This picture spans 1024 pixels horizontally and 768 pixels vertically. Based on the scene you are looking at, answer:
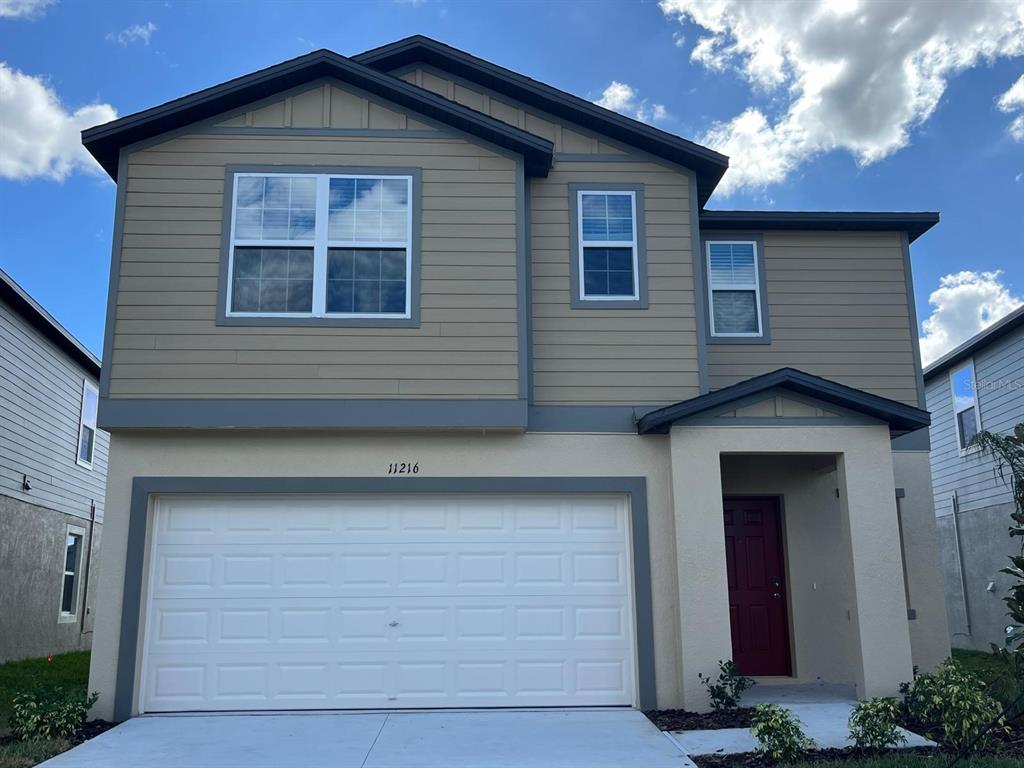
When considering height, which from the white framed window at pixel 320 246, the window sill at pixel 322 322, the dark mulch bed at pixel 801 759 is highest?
the white framed window at pixel 320 246

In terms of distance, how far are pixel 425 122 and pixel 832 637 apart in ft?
24.8

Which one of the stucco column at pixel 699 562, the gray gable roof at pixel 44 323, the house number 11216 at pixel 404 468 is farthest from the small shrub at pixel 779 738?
the gray gable roof at pixel 44 323

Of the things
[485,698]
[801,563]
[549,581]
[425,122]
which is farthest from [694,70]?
[485,698]

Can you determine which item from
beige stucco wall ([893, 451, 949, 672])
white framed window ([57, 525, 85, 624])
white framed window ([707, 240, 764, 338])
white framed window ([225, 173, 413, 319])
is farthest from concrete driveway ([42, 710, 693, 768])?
white framed window ([57, 525, 85, 624])

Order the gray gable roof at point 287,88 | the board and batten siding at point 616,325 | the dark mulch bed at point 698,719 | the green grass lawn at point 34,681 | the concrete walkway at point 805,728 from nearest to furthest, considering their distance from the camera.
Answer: the green grass lawn at point 34,681 < the concrete walkway at point 805,728 < the dark mulch bed at point 698,719 < the gray gable roof at point 287,88 < the board and batten siding at point 616,325

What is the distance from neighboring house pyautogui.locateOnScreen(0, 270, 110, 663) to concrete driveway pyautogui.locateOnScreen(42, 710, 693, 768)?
671 cm

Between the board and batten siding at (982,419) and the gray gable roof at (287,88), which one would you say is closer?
the gray gable roof at (287,88)

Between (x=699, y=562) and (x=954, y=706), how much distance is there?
2.67 meters

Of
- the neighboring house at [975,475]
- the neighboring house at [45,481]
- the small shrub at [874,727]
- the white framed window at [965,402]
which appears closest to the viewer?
the small shrub at [874,727]

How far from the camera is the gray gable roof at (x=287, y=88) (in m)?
10.3

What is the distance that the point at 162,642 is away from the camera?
9898mm

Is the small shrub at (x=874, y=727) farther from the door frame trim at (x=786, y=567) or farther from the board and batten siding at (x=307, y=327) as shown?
the board and batten siding at (x=307, y=327)

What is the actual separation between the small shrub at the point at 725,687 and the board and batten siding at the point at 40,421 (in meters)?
10.9

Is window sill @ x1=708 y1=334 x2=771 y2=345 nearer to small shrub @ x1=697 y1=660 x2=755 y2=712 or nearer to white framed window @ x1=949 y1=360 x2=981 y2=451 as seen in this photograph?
→ small shrub @ x1=697 y1=660 x2=755 y2=712
